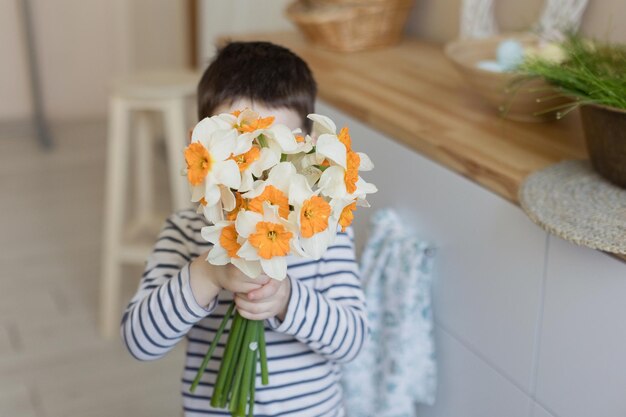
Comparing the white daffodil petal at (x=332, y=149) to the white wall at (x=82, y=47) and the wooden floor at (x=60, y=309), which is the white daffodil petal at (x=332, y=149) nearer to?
the wooden floor at (x=60, y=309)

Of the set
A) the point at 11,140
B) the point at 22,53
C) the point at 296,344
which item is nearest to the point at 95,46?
the point at 22,53

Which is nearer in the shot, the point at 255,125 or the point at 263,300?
the point at 255,125

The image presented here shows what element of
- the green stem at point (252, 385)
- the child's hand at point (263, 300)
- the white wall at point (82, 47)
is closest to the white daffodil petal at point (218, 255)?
the child's hand at point (263, 300)

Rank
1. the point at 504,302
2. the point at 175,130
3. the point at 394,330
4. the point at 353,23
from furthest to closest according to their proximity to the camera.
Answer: the point at 175,130 < the point at 353,23 < the point at 394,330 < the point at 504,302

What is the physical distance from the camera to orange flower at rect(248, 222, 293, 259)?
851 millimetres

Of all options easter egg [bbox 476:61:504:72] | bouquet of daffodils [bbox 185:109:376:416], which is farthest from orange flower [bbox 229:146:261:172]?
easter egg [bbox 476:61:504:72]

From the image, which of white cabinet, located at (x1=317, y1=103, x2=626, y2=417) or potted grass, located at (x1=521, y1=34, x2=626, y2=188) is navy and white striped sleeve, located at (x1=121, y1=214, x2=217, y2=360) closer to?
white cabinet, located at (x1=317, y1=103, x2=626, y2=417)

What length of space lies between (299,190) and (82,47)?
131 inches

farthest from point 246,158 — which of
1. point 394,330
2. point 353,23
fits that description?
point 353,23

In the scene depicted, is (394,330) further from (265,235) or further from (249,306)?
(265,235)

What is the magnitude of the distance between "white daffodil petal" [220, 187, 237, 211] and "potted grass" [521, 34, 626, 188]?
1.71 ft

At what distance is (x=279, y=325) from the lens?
1.11m

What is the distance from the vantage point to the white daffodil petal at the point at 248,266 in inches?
35.4

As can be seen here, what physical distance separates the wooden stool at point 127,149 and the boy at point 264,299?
3.24ft
